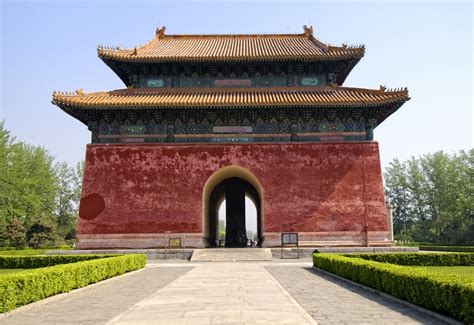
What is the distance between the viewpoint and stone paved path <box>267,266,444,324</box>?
654 cm

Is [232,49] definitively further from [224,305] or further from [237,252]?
[224,305]

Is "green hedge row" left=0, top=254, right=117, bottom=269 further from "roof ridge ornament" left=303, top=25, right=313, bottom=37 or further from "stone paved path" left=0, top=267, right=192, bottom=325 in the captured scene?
"roof ridge ornament" left=303, top=25, right=313, bottom=37

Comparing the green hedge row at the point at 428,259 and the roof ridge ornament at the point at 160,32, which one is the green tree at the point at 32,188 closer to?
the roof ridge ornament at the point at 160,32

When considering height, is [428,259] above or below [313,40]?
below

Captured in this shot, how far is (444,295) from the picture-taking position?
6.49 metres

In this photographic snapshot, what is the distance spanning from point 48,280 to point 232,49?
1882 centimetres

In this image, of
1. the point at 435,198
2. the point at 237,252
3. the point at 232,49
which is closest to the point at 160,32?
the point at 232,49

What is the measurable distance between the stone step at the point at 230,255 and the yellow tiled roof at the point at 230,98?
6511mm

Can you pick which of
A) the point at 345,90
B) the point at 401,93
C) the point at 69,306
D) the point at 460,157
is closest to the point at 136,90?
the point at 345,90

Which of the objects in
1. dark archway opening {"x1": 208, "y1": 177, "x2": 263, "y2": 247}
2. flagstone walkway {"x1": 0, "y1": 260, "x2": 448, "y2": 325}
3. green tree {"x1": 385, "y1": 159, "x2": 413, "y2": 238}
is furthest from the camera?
green tree {"x1": 385, "y1": 159, "x2": 413, "y2": 238}

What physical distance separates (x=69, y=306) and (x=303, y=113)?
50.0 ft

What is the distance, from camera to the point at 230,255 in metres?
19.0

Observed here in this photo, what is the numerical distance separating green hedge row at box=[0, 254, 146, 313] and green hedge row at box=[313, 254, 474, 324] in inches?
257

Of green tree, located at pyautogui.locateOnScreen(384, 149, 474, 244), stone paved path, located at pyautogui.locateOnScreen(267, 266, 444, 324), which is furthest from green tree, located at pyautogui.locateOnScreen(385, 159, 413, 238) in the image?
stone paved path, located at pyautogui.locateOnScreen(267, 266, 444, 324)
